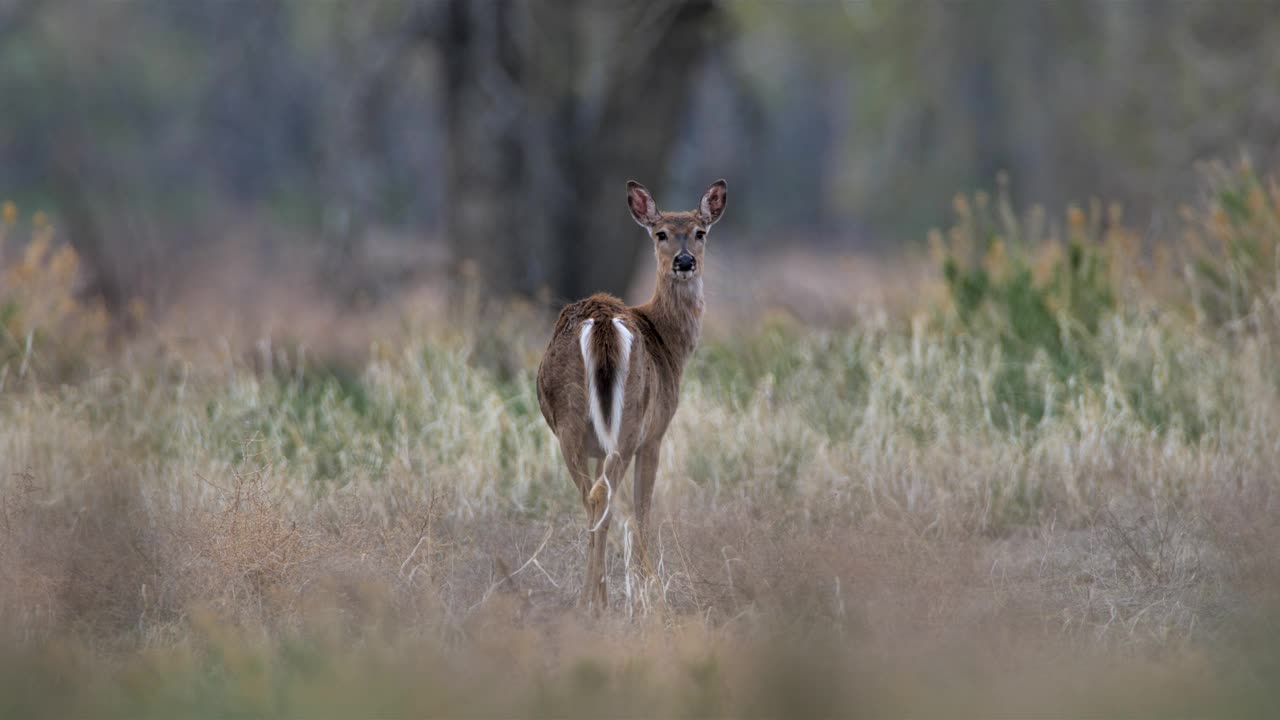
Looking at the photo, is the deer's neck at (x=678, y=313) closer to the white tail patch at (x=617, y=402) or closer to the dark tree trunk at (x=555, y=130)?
the white tail patch at (x=617, y=402)

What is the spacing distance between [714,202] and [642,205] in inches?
13.6

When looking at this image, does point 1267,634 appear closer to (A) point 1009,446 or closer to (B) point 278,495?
(A) point 1009,446

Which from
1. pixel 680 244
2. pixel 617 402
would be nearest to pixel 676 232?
pixel 680 244

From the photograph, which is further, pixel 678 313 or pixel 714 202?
pixel 714 202

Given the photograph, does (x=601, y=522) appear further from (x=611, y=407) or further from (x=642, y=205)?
(x=642, y=205)

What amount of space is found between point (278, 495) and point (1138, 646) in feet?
11.9

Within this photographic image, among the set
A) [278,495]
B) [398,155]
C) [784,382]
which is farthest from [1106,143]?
[278,495]

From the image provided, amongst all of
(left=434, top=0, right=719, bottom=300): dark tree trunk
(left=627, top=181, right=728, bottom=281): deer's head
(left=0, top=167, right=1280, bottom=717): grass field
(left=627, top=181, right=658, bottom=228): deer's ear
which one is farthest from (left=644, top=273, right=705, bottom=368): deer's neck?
(left=434, top=0, right=719, bottom=300): dark tree trunk

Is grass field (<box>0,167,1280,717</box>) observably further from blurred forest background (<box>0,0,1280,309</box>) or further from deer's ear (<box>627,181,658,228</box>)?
blurred forest background (<box>0,0,1280,309</box>)

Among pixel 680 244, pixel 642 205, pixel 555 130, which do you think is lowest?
pixel 680 244

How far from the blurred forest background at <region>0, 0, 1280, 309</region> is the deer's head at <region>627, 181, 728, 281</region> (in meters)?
4.30

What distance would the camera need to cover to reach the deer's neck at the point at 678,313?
685 cm

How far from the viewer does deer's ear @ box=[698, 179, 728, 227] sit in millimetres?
6915

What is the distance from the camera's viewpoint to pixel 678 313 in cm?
686
